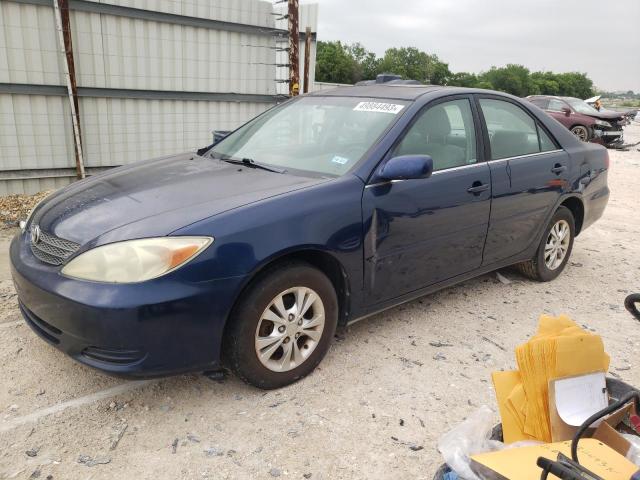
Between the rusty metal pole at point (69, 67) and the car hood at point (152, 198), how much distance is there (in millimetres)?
3813

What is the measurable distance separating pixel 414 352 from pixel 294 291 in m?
1.04

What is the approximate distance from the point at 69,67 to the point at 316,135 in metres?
4.50

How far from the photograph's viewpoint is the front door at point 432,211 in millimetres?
3143

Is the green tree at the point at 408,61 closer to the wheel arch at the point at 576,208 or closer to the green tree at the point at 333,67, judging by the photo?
the green tree at the point at 333,67

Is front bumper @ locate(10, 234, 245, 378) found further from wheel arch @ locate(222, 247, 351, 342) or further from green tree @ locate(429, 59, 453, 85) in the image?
green tree @ locate(429, 59, 453, 85)

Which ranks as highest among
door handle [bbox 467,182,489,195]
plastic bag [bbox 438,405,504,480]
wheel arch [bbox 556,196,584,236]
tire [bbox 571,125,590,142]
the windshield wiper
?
the windshield wiper

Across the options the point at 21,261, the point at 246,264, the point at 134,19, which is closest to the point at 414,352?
the point at 246,264

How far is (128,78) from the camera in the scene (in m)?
7.38

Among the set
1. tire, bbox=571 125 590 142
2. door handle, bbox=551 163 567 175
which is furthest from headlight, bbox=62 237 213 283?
tire, bbox=571 125 590 142

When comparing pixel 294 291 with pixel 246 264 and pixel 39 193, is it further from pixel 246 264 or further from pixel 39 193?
pixel 39 193

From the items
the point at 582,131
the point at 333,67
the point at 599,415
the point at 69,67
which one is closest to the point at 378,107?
the point at 599,415

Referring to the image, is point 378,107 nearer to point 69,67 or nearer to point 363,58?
point 69,67

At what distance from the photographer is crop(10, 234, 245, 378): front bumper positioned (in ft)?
7.73

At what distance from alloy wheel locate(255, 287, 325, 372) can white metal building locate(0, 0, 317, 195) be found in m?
5.38
